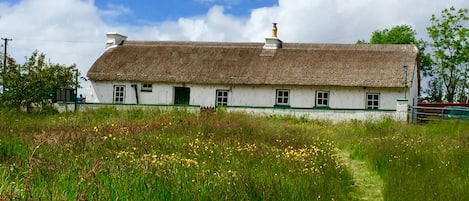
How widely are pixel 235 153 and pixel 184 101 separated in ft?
68.4

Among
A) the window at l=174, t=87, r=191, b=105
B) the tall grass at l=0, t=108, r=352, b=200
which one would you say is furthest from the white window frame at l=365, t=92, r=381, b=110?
the tall grass at l=0, t=108, r=352, b=200

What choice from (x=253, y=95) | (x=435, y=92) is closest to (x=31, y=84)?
(x=253, y=95)

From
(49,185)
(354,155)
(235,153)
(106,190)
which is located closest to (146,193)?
(106,190)

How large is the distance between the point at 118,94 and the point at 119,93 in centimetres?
8

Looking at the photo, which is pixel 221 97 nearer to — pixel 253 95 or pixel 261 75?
pixel 253 95

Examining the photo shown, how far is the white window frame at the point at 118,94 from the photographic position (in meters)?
30.8

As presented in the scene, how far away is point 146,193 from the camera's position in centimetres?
580

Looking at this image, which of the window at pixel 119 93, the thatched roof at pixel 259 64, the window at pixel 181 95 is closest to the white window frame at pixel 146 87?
the thatched roof at pixel 259 64

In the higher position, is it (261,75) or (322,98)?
(261,75)

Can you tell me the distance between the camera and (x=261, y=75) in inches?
1142

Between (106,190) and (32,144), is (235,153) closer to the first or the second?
(32,144)

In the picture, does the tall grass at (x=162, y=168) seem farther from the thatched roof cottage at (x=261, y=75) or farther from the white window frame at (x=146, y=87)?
the white window frame at (x=146, y=87)

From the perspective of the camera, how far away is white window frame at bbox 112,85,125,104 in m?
30.8

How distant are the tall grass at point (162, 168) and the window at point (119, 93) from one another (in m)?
17.4
